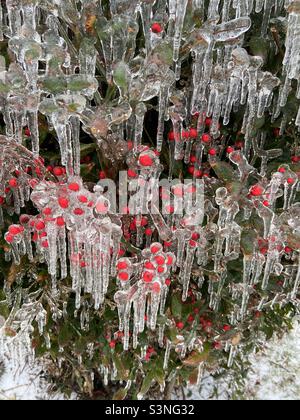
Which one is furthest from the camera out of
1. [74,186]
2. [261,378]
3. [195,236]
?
[261,378]

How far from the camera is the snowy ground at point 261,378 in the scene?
9.14 ft

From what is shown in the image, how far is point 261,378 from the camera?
2.93m

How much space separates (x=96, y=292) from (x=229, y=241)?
0.36m

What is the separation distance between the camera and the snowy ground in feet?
9.14

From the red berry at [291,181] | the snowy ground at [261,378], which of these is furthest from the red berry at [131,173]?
the snowy ground at [261,378]

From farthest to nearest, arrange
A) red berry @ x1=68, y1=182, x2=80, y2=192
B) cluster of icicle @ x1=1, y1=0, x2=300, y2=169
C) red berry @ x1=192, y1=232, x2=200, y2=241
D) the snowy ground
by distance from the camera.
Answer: the snowy ground < red berry @ x1=192, y1=232, x2=200, y2=241 < red berry @ x1=68, y1=182, x2=80, y2=192 < cluster of icicle @ x1=1, y1=0, x2=300, y2=169

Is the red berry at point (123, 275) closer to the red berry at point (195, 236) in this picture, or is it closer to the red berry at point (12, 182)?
the red berry at point (195, 236)

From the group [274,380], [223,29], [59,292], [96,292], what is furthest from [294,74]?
[274,380]

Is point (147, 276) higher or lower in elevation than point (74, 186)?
lower

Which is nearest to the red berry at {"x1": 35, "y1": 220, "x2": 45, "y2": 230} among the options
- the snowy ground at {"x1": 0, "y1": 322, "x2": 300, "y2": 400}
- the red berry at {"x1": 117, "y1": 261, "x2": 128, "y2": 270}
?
the red berry at {"x1": 117, "y1": 261, "x2": 128, "y2": 270}

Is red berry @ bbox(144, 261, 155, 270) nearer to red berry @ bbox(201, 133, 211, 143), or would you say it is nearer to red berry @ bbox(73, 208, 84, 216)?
red berry @ bbox(73, 208, 84, 216)

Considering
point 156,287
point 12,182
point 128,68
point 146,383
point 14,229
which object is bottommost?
point 146,383

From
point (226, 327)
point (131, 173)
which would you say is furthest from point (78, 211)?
point (226, 327)

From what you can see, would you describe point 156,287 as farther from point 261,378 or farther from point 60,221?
point 261,378
